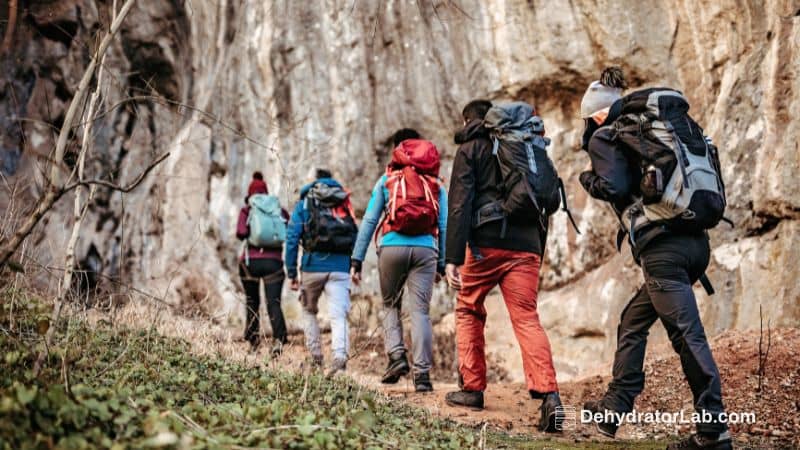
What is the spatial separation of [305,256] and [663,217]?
438cm

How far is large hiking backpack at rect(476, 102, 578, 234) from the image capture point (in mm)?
5777

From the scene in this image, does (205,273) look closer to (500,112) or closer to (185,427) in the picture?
(500,112)

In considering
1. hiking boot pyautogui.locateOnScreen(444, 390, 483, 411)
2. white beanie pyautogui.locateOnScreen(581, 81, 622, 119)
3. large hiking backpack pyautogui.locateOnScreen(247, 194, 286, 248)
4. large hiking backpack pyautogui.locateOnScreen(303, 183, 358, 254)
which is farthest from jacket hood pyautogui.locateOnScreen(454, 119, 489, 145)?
large hiking backpack pyautogui.locateOnScreen(247, 194, 286, 248)

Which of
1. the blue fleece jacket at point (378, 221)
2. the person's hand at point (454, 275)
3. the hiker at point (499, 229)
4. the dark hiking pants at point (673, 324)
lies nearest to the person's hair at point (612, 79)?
the hiker at point (499, 229)

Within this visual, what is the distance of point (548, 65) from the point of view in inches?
512

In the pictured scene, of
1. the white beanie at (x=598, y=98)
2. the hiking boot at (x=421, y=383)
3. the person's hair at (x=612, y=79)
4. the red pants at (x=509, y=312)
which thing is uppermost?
the person's hair at (x=612, y=79)

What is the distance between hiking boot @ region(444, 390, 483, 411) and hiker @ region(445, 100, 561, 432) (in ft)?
1.41

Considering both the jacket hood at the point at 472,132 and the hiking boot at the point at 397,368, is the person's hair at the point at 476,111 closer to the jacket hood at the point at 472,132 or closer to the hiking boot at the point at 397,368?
the jacket hood at the point at 472,132

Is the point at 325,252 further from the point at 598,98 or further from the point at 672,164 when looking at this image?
the point at 672,164

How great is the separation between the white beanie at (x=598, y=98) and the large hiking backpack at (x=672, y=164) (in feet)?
1.12

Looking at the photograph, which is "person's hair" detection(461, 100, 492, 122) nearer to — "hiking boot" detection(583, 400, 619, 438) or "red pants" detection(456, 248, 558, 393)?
"red pants" detection(456, 248, 558, 393)

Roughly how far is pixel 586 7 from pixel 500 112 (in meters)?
7.39

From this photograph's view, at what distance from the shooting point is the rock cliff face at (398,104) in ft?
28.5

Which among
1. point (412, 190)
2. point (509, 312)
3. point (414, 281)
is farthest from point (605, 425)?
point (412, 190)
